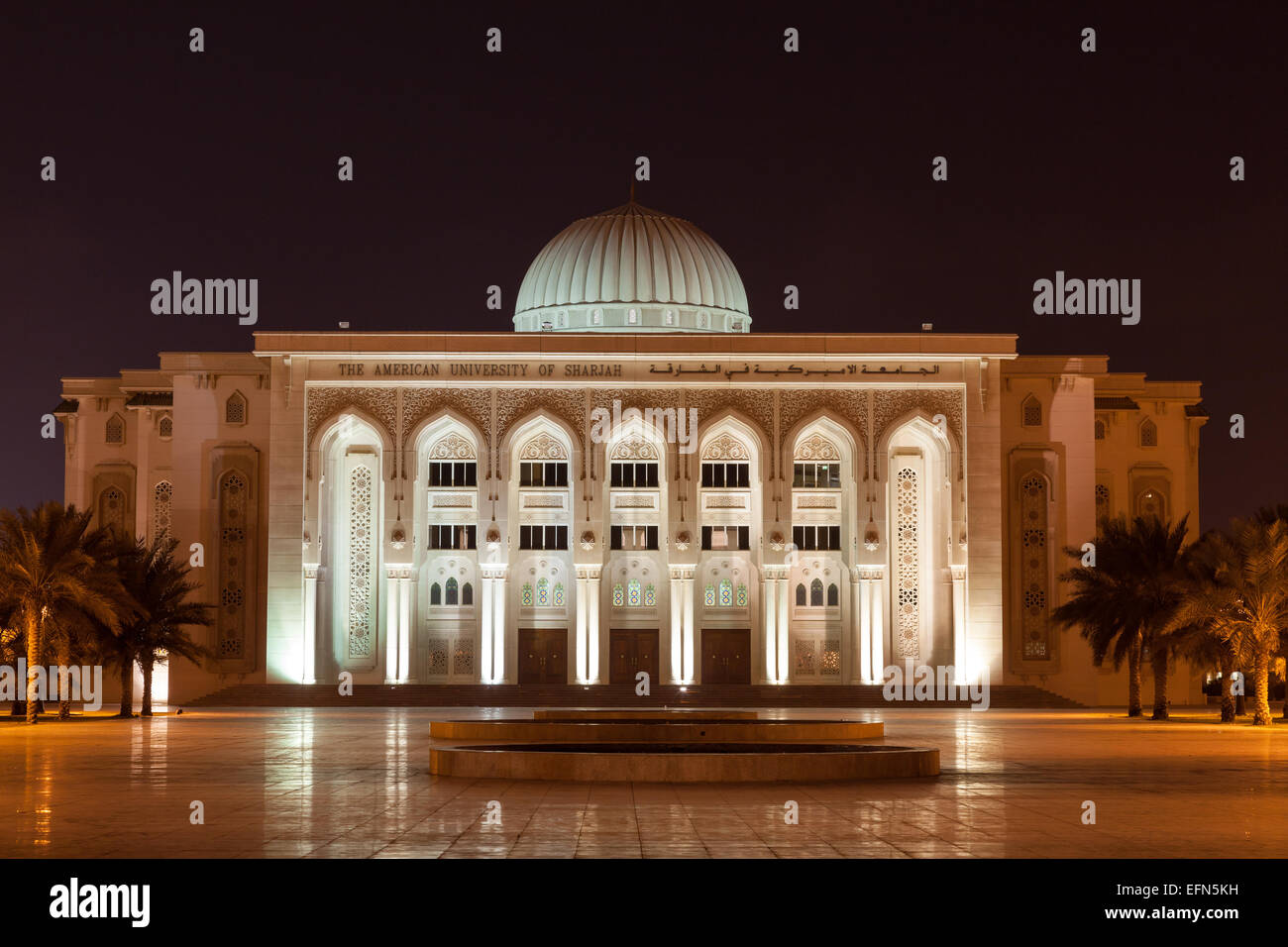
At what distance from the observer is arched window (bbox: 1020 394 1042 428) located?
39.4 m

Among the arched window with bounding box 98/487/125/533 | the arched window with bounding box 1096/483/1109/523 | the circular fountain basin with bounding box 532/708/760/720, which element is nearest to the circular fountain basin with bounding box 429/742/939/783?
the circular fountain basin with bounding box 532/708/760/720

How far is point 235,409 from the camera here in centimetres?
3891

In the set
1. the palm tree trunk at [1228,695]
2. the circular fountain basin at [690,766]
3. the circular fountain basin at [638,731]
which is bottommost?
the palm tree trunk at [1228,695]

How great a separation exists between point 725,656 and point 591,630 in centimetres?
335

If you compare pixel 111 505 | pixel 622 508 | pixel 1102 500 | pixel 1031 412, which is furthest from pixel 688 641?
pixel 111 505

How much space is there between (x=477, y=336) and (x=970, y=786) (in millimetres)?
26661

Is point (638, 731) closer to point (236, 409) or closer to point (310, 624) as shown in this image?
point (310, 624)

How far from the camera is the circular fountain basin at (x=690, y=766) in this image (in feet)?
43.0

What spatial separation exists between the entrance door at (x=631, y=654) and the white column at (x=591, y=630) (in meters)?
0.74

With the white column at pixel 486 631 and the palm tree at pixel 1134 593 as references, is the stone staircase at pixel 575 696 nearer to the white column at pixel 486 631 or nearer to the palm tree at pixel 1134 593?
the white column at pixel 486 631

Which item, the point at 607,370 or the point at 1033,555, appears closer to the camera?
the point at 607,370

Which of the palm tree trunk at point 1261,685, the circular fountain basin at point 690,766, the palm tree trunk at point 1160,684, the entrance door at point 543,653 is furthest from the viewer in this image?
the entrance door at point 543,653

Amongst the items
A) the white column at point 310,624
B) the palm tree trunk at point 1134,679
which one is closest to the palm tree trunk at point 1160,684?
the palm tree trunk at point 1134,679
